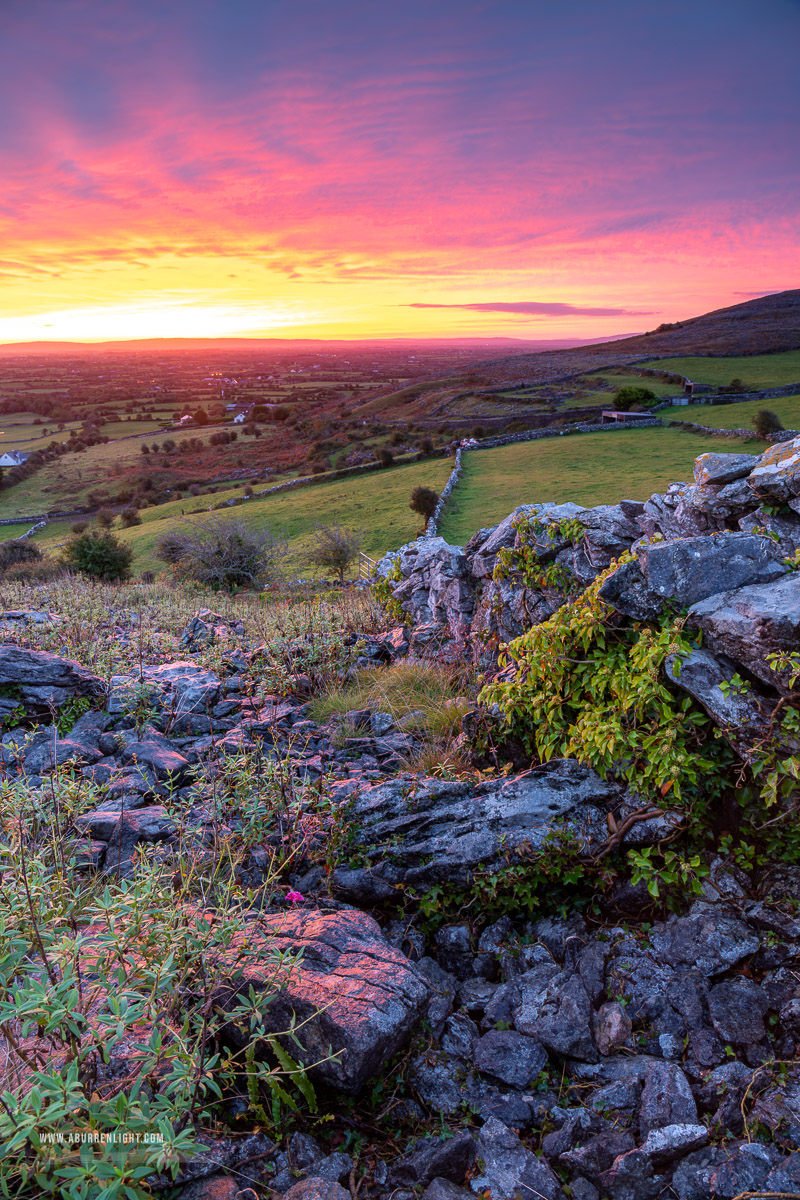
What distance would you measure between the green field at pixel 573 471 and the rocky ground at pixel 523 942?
19351 mm

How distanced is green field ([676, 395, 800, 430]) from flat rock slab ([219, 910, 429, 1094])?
41261mm

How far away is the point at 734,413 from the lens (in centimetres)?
4409

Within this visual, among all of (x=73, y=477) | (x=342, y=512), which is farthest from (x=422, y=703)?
(x=73, y=477)

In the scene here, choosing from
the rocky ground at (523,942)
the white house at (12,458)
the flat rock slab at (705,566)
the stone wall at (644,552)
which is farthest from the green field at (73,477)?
the flat rock slab at (705,566)

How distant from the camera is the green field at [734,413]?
3966 cm

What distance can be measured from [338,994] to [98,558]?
95.0ft

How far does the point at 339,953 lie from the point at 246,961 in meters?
0.63

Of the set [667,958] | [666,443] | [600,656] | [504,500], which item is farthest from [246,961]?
[666,443]

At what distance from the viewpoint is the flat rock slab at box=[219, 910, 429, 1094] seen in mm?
2992

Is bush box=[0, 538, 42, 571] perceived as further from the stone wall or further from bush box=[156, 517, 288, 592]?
the stone wall

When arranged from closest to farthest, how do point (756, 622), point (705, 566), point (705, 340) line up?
point (756, 622) < point (705, 566) < point (705, 340)

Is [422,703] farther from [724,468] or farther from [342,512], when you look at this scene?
[342,512]

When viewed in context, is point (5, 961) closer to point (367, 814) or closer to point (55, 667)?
point (367, 814)

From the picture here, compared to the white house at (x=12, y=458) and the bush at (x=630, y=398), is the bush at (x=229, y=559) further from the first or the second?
the white house at (x=12, y=458)
